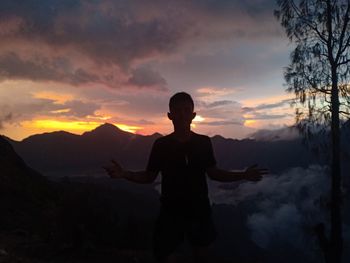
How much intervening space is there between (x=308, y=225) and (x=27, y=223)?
585 inches

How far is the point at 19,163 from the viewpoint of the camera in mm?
52750

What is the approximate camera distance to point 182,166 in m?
3.50

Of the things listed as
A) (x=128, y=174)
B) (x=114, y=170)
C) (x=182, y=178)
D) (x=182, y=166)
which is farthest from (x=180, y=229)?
(x=114, y=170)

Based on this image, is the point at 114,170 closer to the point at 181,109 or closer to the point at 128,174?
the point at 128,174

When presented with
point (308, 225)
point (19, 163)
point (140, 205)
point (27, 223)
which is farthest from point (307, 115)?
point (140, 205)

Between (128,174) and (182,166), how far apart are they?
50cm

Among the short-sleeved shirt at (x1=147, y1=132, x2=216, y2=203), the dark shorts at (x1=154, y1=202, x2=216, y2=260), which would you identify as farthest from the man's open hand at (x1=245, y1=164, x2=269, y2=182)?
the dark shorts at (x1=154, y1=202, x2=216, y2=260)

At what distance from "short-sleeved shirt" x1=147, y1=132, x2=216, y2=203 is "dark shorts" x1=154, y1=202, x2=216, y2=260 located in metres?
0.09

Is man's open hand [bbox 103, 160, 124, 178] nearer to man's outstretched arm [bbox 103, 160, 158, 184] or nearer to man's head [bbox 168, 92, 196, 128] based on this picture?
man's outstretched arm [bbox 103, 160, 158, 184]

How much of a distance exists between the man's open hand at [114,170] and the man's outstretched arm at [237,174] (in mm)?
830

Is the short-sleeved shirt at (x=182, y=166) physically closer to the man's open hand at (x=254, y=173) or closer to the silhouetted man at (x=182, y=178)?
the silhouetted man at (x=182, y=178)

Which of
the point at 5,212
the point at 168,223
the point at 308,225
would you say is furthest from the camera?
the point at 5,212

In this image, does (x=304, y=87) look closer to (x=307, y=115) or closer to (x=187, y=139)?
(x=307, y=115)

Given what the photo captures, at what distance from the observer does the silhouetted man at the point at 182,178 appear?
345 centimetres
